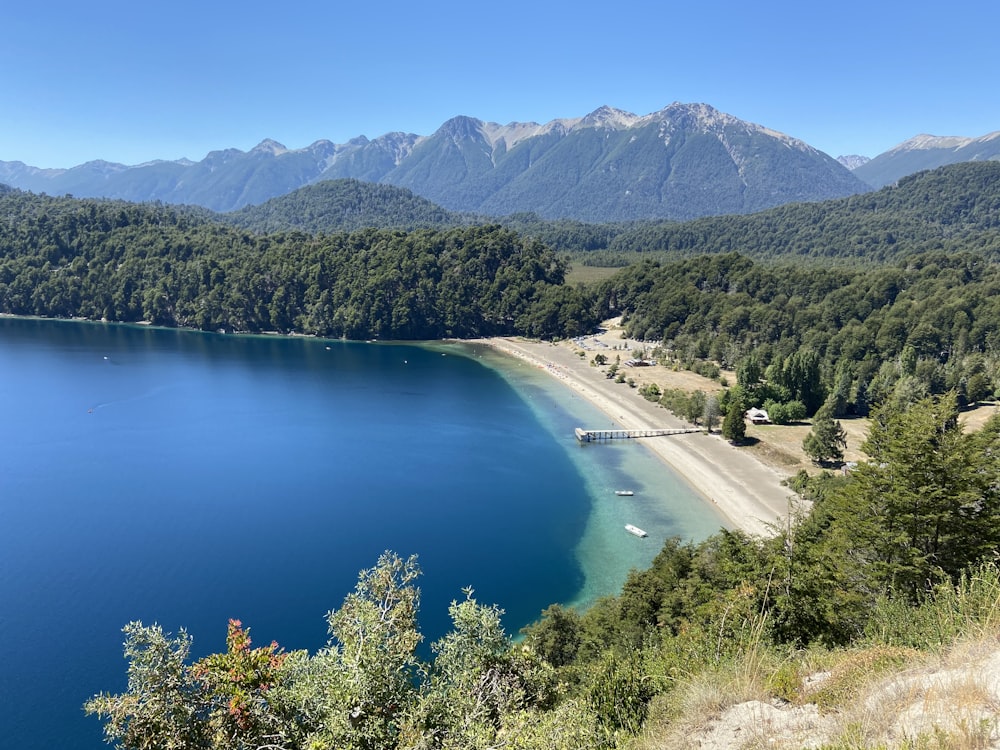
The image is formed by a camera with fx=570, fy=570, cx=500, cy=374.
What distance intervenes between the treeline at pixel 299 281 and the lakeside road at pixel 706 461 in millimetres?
41067

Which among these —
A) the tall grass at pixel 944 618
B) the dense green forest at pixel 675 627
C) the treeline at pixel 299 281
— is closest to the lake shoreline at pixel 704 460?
the dense green forest at pixel 675 627

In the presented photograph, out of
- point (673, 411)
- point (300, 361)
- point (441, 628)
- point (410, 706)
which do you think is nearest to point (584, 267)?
point (300, 361)

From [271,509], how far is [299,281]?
3940 inches

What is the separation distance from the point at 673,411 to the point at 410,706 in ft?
205

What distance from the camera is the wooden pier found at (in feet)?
203

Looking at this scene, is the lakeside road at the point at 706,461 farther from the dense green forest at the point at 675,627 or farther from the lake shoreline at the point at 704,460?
the dense green forest at the point at 675,627

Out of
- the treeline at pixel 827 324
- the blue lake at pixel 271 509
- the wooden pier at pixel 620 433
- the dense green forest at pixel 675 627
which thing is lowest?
the blue lake at pixel 271 509

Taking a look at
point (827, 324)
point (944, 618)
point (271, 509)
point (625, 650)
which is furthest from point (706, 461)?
point (827, 324)

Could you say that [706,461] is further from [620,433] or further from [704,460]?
[620,433]

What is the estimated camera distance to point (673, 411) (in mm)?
68562

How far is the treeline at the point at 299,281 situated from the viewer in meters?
127

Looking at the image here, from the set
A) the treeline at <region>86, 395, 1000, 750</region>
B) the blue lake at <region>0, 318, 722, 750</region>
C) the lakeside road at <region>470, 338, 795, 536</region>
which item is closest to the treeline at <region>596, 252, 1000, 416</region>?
the lakeside road at <region>470, 338, 795, 536</region>

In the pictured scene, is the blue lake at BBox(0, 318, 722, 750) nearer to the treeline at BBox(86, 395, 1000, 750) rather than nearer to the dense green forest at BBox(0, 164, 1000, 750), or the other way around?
the dense green forest at BBox(0, 164, 1000, 750)

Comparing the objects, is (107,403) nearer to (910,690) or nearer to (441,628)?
(441,628)
